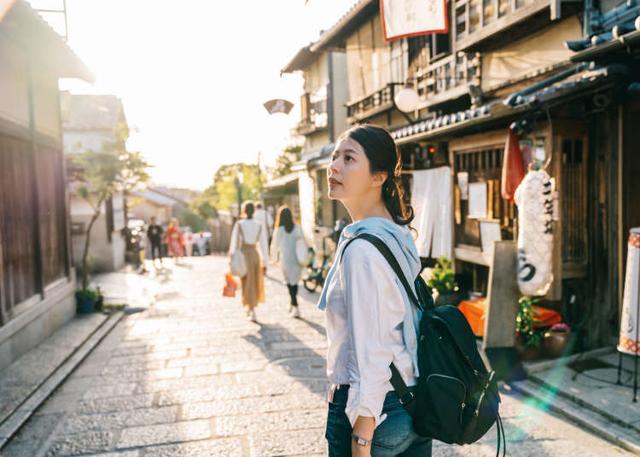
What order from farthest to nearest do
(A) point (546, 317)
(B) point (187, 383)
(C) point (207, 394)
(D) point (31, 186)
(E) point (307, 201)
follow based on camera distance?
(E) point (307, 201)
(D) point (31, 186)
(A) point (546, 317)
(B) point (187, 383)
(C) point (207, 394)

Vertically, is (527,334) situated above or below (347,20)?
below

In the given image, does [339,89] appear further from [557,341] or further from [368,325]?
[368,325]

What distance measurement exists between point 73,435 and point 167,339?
4192 millimetres

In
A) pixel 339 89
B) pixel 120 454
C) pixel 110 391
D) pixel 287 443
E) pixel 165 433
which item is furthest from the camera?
pixel 339 89

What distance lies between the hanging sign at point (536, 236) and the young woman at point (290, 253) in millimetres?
5355

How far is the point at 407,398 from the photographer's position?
7.06ft

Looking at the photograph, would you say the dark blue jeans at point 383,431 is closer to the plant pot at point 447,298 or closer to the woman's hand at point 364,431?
the woman's hand at point 364,431

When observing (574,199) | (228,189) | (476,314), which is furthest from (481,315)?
(228,189)

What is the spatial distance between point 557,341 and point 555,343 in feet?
0.12

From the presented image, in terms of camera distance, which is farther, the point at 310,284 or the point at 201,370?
the point at 310,284

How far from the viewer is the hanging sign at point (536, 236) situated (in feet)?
21.9

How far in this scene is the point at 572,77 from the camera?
797cm

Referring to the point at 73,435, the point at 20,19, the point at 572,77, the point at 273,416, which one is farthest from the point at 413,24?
the point at 73,435

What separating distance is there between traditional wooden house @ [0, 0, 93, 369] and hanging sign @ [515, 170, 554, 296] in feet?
21.0
